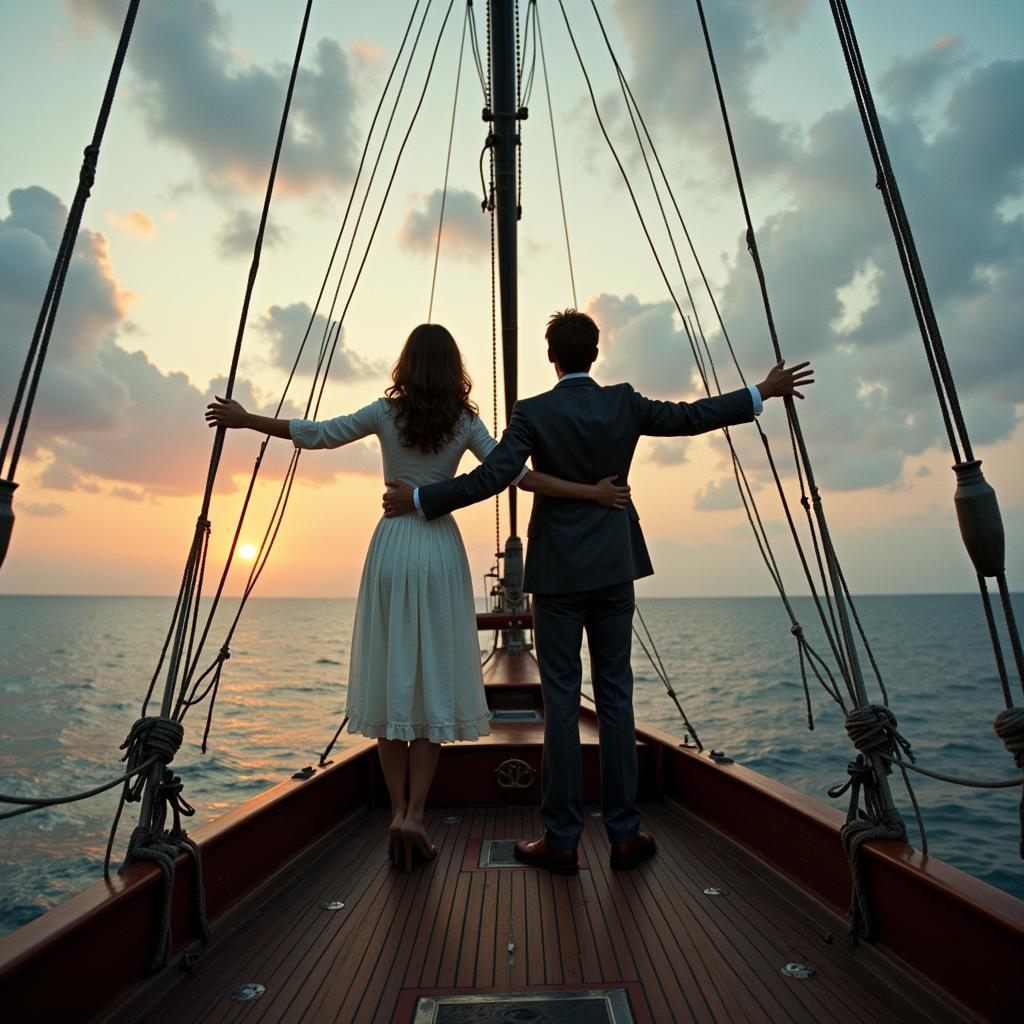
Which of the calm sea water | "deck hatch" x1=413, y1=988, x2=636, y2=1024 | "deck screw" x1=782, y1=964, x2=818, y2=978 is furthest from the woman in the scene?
the calm sea water

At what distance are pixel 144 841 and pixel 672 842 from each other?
1.62 metres

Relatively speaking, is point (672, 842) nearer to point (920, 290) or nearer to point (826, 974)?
point (826, 974)

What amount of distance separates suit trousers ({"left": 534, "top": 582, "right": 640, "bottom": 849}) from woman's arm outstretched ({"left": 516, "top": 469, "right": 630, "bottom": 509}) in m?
0.26

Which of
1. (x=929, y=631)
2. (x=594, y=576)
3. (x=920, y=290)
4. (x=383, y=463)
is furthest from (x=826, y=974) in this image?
(x=929, y=631)

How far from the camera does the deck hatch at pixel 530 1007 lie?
140cm

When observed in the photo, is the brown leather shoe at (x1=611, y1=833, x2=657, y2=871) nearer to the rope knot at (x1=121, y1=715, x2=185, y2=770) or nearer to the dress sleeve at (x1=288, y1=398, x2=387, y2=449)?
the rope knot at (x1=121, y1=715, x2=185, y2=770)

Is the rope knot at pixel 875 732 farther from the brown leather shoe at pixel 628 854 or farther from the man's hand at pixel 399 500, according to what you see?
A: the man's hand at pixel 399 500

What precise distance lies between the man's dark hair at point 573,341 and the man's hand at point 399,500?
0.62m

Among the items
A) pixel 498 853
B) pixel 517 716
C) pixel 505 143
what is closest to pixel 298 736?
pixel 517 716

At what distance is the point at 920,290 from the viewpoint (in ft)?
6.31

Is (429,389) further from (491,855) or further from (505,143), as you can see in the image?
(505,143)

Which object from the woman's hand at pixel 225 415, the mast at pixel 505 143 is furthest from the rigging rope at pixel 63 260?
the mast at pixel 505 143

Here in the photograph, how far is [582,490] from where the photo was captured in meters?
2.22

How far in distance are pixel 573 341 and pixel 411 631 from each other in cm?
102
